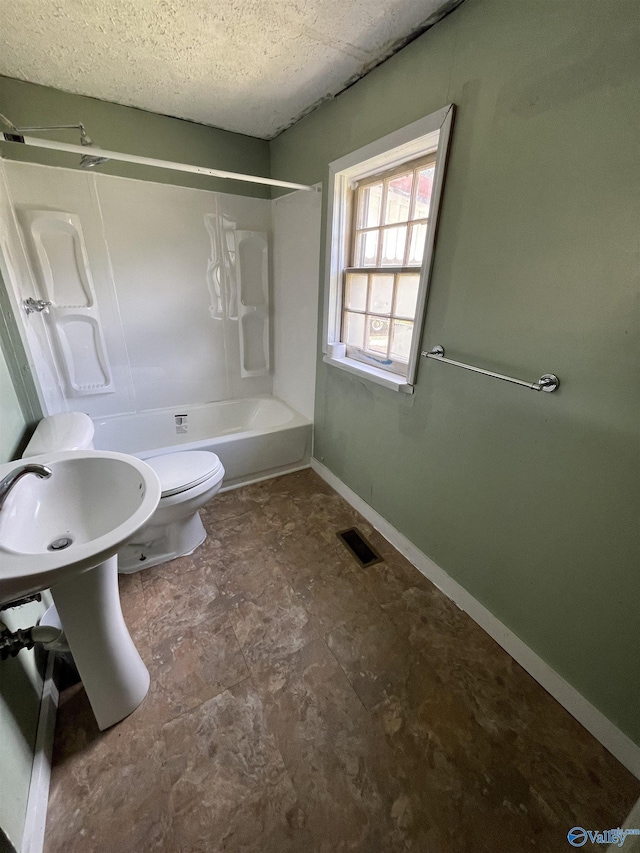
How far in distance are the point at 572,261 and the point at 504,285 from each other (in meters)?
0.21

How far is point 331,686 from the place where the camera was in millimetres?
1278

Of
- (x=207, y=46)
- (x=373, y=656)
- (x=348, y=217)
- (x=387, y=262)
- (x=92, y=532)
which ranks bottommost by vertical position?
(x=373, y=656)

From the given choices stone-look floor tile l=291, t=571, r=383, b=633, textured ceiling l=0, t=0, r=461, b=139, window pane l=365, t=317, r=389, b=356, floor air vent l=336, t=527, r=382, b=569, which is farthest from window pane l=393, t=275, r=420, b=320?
stone-look floor tile l=291, t=571, r=383, b=633

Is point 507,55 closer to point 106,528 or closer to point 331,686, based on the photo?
point 106,528

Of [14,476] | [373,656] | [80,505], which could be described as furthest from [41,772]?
[373,656]

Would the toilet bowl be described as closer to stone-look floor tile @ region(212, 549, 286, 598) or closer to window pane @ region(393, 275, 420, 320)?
stone-look floor tile @ region(212, 549, 286, 598)

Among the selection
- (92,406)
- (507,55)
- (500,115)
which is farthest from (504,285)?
(92,406)

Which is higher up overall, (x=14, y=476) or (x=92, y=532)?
(x=14, y=476)

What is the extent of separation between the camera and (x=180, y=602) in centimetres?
158

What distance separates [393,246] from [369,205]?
0.33 metres

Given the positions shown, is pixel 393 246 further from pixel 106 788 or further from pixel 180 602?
pixel 106 788

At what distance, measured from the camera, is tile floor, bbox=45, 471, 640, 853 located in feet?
3.11

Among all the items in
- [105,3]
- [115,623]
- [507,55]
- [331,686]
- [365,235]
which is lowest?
[331,686]

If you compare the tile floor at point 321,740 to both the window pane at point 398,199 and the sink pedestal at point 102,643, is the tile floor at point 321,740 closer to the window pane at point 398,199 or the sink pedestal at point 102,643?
the sink pedestal at point 102,643
